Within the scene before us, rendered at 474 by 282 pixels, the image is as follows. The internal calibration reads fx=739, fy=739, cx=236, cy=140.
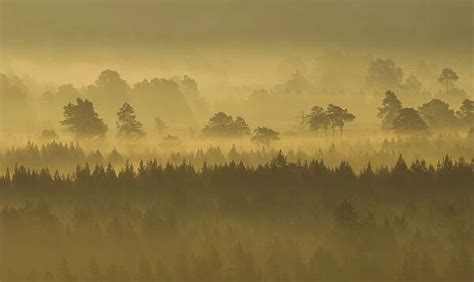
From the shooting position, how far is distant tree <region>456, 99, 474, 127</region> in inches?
2317

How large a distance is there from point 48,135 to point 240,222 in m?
17.0

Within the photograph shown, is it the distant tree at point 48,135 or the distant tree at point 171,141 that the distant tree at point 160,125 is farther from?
the distant tree at point 48,135

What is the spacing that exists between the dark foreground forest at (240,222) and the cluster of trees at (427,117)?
3065 mm

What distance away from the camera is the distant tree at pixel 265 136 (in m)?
58.6

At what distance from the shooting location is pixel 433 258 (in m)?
52.6

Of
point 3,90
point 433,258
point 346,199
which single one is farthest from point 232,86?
point 433,258

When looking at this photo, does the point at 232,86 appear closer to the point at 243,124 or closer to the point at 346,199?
the point at 243,124

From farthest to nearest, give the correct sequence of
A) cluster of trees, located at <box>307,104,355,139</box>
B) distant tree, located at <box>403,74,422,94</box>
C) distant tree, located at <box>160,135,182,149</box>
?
1. distant tree, located at <box>403,74,422,94</box>
2. distant tree, located at <box>160,135,182,149</box>
3. cluster of trees, located at <box>307,104,355,139</box>

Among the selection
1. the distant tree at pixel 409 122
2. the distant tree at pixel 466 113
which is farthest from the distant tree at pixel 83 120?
the distant tree at pixel 466 113

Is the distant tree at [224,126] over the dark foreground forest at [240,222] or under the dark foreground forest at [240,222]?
over

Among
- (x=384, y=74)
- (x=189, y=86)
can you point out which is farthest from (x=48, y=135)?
(x=384, y=74)

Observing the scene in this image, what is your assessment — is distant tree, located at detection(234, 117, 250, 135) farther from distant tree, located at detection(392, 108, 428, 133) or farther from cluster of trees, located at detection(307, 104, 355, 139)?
distant tree, located at detection(392, 108, 428, 133)

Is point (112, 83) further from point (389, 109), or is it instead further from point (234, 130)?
point (389, 109)

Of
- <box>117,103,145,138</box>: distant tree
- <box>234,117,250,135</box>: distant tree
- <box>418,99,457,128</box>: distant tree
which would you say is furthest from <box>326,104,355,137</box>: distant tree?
<box>117,103,145,138</box>: distant tree
